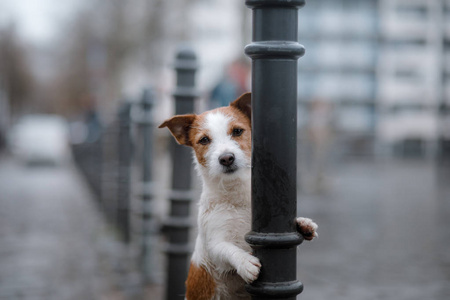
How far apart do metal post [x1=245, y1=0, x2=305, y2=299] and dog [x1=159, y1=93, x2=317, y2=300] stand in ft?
0.15

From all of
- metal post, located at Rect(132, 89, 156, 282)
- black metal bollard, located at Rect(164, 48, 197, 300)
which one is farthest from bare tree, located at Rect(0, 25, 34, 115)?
black metal bollard, located at Rect(164, 48, 197, 300)

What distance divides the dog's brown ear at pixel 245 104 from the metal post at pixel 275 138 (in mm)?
22

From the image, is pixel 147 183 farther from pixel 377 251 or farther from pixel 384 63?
pixel 384 63

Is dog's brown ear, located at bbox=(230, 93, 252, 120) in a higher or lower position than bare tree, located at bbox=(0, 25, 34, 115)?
lower

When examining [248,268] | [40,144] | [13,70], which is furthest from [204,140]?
[13,70]

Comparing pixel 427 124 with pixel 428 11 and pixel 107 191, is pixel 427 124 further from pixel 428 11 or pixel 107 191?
pixel 107 191

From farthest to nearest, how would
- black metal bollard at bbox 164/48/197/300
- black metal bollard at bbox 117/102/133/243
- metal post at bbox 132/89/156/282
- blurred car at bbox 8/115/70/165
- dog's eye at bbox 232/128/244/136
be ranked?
blurred car at bbox 8/115/70/165 → black metal bollard at bbox 117/102/133/243 → metal post at bbox 132/89/156/282 → black metal bollard at bbox 164/48/197/300 → dog's eye at bbox 232/128/244/136

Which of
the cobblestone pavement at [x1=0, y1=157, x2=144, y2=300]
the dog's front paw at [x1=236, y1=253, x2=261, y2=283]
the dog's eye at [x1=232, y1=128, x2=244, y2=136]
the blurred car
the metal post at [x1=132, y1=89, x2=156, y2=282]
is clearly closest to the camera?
the dog's front paw at [x1=236, y1=253, x2=261, y2=283]

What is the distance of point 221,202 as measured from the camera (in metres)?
1.84

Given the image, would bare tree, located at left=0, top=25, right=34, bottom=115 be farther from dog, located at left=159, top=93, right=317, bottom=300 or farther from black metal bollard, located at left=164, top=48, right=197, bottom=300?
dog, located at left=159, top=93, right=317, bottom=300

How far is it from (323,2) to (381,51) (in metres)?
7.47

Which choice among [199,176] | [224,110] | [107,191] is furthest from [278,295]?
[107,191]

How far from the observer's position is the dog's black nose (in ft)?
5.71

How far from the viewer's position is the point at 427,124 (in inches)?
2680
